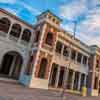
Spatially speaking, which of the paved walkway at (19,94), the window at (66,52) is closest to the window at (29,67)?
the paved walkway at (19,94)

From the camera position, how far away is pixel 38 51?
59.4ft

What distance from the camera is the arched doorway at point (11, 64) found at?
66.5 ft

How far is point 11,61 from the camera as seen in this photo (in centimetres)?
2100

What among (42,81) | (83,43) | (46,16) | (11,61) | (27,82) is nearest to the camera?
(27,82)

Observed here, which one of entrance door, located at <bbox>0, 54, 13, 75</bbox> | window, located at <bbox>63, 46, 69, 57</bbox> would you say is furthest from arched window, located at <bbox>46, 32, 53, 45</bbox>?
entrance door, located at <bbox>0, 54, 13, 75</bbox>

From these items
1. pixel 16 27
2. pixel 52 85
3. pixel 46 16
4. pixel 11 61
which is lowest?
pixel 52 85

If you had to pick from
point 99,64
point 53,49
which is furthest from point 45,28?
point 99,64

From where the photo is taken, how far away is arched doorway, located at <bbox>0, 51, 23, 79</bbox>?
20266mm

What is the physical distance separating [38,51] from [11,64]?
5.39 meters

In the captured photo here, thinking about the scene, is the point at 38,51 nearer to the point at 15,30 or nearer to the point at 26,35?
the point at 26,35

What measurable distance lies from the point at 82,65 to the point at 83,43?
430cm

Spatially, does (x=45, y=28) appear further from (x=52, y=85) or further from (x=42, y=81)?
(x=52, y=85)

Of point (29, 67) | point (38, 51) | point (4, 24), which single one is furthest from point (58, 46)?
point (4, 24)

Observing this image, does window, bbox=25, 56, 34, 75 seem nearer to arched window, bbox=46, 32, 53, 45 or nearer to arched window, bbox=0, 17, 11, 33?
arched window, bbox=46, 32, 53, 45
